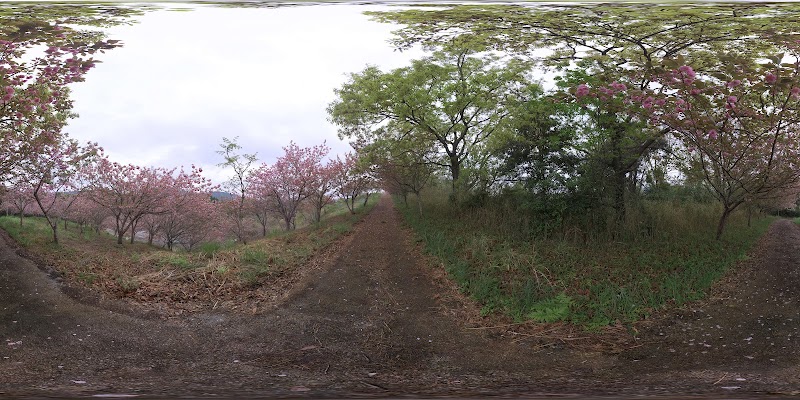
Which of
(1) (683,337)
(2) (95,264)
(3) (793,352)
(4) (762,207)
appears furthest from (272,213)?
(4) (762,207)

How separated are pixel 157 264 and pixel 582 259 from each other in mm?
2346

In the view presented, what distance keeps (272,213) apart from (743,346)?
2.78 metres

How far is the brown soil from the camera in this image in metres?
1.43

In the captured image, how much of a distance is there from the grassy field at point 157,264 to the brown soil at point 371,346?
0.32ft

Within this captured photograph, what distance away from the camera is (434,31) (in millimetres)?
1939

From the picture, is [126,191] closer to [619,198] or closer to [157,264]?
[157,264]

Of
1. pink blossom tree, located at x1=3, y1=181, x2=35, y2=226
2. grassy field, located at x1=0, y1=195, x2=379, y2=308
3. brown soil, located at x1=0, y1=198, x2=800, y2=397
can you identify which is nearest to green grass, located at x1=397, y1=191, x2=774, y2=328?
brown soil, located at x1=0, y1=198, x2=800, y2=397

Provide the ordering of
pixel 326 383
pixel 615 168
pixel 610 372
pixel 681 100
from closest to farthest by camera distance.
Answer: pixel 326 383, pixel 610 372, pixel 681 100, pixel 615 168

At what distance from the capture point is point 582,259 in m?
2.12

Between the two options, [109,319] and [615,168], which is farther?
[615,168]

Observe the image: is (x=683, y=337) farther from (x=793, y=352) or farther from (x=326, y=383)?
(x=326, y=383)

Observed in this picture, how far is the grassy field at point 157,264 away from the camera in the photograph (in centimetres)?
185

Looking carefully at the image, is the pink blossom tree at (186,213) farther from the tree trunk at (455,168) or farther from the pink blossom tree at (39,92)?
the tree trunk at (455,168)

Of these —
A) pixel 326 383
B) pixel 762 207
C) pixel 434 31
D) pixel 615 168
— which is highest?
pixel 434 31
